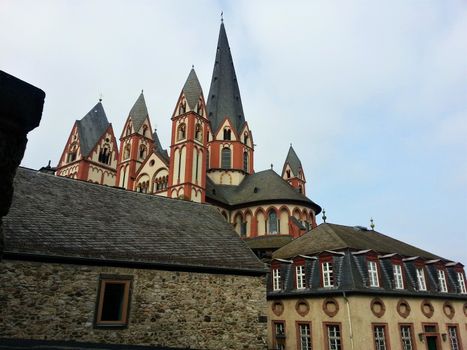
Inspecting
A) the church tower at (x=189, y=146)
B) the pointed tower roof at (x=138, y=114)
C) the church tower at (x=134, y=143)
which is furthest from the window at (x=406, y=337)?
the pointed tower roof at (x=138, y=114)

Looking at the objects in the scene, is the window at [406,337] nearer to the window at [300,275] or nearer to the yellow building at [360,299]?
the yellow building at [360,299]

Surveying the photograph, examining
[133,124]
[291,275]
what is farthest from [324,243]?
[133,124]

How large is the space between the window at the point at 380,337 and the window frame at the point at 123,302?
13306 mm

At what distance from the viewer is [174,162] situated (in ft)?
133

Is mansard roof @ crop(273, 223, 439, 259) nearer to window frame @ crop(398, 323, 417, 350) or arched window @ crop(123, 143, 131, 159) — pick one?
window frame @ crop(398, 323, 417, 350)

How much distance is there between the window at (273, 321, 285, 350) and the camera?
21.7 m

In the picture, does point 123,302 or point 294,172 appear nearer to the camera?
point 123,302

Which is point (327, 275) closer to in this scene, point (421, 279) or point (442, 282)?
point (421, 279)

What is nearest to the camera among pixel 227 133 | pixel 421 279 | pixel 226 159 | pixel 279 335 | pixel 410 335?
pixel 410 335

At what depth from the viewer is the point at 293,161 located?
59438mm

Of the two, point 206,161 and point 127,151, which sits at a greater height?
point 127,151

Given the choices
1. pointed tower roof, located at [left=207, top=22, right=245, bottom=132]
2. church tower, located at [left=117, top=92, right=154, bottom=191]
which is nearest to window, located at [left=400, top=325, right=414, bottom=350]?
church tower, located at [left=117, top=92, right=154, bottom=191]

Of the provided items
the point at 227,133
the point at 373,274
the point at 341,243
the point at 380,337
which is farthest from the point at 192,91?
the point at 380,337

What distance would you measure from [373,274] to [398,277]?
6.71ft
